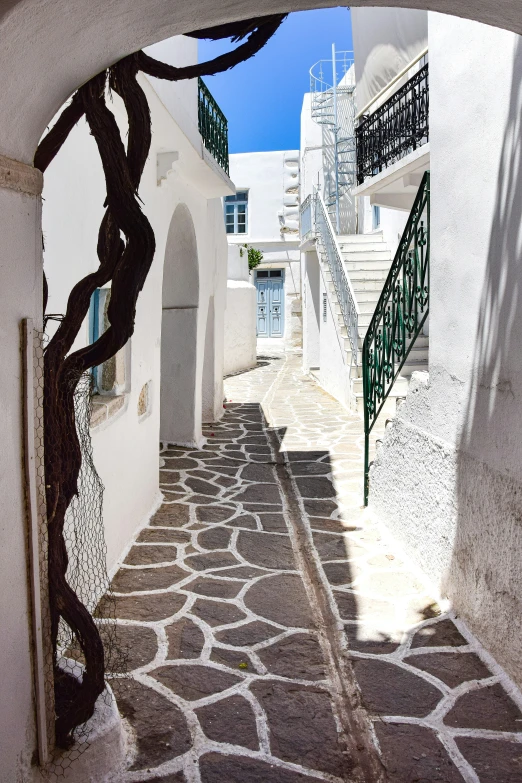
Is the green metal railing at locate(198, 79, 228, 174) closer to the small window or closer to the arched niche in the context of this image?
the arched niche

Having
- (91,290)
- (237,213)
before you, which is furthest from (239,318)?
(91,290)

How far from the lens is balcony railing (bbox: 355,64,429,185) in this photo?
7875 mm

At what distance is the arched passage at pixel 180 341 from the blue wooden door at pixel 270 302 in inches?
614

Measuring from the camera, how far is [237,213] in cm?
2578

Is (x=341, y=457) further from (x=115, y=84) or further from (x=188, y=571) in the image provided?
(x=115, y=84)

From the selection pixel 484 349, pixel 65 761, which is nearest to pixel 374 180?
pixel 484 349

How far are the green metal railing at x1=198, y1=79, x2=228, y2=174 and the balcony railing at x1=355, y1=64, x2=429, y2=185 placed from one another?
6.76 ft

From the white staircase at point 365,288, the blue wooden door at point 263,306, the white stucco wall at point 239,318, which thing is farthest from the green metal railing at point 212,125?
the blue wooden door at point 263,306

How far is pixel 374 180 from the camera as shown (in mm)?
8812

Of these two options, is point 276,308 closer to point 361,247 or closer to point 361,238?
point 361,238

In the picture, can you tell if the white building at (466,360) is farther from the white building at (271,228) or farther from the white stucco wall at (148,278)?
the white building at (271,228)

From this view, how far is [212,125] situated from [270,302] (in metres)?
16.4

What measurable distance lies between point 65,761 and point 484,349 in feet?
9.71

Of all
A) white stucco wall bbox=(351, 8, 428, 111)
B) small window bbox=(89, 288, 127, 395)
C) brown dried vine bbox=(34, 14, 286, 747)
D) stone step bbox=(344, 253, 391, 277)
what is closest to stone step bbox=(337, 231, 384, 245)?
stone step bbox=(344, 253, 391, 277)
